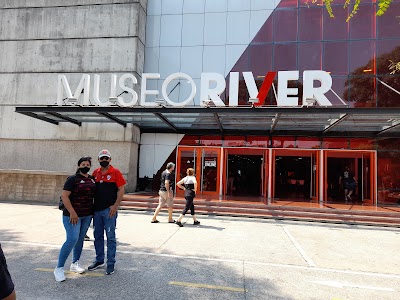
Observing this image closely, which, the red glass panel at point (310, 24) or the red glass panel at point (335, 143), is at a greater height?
the red glass panel at point (310, 24)

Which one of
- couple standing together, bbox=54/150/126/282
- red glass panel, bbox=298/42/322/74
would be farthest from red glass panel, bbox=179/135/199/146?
couple standing together, bbox=54/150/126/282

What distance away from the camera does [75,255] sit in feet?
15.0

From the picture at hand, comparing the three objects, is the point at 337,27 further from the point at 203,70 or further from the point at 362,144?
the point at 203,70

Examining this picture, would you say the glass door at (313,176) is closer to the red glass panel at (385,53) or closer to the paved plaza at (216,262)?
the red glass panel at (385,53)

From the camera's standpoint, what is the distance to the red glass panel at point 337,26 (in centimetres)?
1439

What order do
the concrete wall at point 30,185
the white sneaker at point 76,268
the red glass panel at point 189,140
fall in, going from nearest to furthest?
the white sneaker at point 76,268 < the concrete wall at point 30,185 < the red glass panel at point 189,140

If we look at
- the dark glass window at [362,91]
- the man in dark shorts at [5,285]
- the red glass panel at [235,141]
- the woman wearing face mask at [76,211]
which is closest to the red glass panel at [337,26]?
the dark glass window at [362,91]

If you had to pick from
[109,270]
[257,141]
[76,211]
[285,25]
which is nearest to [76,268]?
[109,270]

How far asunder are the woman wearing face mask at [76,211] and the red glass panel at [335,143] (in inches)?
504

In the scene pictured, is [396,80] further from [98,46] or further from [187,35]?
[98,46]

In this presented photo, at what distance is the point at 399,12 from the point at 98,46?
1469cm

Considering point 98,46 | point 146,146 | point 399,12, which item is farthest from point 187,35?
point 399,12

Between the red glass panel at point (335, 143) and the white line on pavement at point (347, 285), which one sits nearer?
the white line on pavement at point (347, 285)

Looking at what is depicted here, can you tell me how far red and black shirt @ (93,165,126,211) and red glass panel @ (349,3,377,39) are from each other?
14281 millimetres
